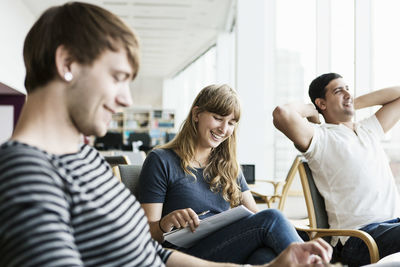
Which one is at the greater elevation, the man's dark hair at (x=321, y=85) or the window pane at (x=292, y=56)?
the window pane at (x=292, y=56)

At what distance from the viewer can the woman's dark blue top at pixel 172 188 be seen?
1.67 metres

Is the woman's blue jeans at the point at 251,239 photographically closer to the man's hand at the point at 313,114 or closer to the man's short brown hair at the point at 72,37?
the man's short brown hair at the point at 72,37

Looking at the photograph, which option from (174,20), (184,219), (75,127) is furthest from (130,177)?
(174,20)

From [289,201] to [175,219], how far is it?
3.26 meters

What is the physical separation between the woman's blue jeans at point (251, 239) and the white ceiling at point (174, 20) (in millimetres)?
5395

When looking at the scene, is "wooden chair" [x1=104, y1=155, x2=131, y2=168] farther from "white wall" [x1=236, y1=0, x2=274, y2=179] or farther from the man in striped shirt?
"white wall" [x1=236, y1=0, x2=274, y2=179]

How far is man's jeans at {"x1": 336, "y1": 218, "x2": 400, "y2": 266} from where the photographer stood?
187 centimetres

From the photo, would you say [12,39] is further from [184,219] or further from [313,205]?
[184,219]

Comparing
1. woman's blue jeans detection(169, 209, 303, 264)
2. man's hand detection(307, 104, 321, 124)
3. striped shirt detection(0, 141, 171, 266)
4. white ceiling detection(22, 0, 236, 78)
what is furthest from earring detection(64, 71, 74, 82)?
white ceiling detection(22, 0, 236, 78)

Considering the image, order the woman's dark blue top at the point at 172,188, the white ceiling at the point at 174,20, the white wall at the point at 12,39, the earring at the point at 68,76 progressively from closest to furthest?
1. the earring at the point at 68,76
2. the woman's dark blue top at the point at 172,188
3. the white wall at the point at 12,39
4. the white ceiling at the point at 174,20

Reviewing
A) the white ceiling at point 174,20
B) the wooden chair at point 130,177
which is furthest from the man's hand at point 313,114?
the white ceiling at point 174,20

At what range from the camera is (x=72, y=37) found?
76cm

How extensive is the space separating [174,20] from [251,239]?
26.3 feet

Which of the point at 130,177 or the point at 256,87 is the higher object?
the point at 256,87
